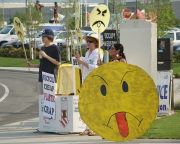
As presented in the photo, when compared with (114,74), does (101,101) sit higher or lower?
lower

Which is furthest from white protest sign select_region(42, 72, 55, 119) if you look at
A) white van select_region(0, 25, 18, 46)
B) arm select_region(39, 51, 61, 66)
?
white van select_region(0, 25, 18, 46)

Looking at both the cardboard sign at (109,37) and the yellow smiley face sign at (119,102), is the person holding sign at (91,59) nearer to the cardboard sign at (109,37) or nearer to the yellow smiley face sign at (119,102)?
the yellow smiley face sign at (119,102)

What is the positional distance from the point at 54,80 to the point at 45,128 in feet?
2.92

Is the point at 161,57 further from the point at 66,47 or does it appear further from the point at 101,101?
the point at 66,47

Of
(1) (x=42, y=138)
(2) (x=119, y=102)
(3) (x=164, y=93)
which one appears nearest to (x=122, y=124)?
(2) (x=119, y=102)

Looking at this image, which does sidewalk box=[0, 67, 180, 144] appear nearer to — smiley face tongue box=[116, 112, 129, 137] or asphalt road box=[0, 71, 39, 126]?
smiley face tongue box=[116, 112, 129, 137]

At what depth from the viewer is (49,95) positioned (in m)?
6.45

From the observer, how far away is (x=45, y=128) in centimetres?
651

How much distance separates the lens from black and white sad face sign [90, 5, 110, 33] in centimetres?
607

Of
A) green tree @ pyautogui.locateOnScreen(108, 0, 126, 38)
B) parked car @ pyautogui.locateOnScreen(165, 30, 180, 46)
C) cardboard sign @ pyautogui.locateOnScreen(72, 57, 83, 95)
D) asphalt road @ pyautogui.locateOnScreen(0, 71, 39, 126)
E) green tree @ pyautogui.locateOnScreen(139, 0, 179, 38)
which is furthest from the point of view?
green tree @ pyautogui.locateOnScreen(108, 0, 126, 38)

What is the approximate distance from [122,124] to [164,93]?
373 cm

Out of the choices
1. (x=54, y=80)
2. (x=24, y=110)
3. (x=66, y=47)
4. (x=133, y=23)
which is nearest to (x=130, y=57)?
(x=133, y=23)

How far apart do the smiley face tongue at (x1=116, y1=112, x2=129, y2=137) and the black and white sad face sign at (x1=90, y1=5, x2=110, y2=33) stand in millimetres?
1736

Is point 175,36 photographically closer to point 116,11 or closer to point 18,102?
point 116,11
